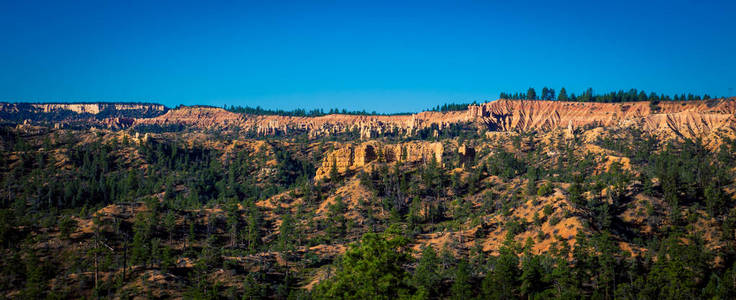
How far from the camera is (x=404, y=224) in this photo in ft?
344

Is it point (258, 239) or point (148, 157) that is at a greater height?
point (148, 157)

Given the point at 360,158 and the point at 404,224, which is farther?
the point at 360,158

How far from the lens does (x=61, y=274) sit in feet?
252

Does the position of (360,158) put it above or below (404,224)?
above

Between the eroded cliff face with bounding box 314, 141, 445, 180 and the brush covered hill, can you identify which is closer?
the brush covered hill

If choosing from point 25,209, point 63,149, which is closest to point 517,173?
point 25,209

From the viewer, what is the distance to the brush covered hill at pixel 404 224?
6316 centimetres

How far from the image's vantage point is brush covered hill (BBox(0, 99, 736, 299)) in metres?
63.2

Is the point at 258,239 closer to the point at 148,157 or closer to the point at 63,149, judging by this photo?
the point at 148,157

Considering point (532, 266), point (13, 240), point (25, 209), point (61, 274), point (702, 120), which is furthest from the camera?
point (702, 120)

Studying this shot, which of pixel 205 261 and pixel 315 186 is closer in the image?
pixel 205 261

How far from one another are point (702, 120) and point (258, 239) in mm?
165813

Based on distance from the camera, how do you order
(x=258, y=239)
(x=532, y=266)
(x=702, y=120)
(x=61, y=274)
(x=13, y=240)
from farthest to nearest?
(x=702, y=120), (x=258, y=239), (x=13, y=240), (x=61, y=274), (x=532, y=266)

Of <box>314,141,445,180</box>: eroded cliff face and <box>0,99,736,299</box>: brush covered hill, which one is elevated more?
<box>314,141,445,180</box>: eroded cliff face
